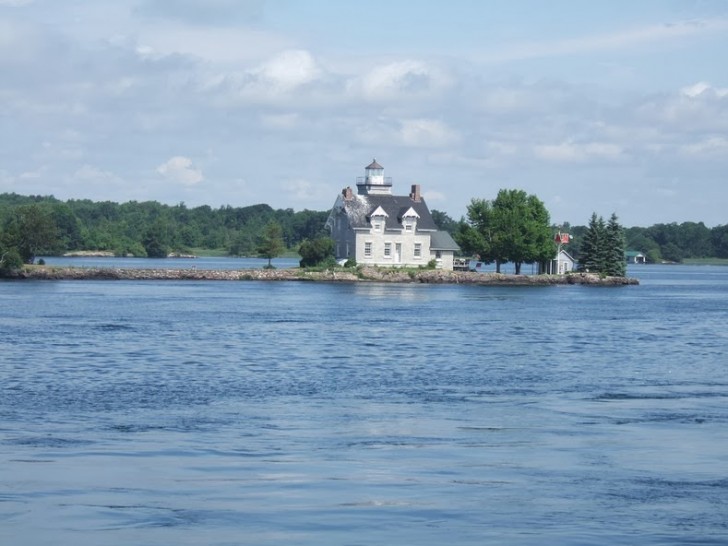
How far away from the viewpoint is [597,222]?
91.6m

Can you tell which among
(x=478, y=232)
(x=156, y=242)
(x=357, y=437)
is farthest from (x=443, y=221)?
(x=357, y=437)

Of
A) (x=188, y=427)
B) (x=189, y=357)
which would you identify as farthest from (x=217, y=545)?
(x=189, y=357)

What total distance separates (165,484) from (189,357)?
17836 millimetres

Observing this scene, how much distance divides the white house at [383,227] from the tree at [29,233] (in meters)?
21.0

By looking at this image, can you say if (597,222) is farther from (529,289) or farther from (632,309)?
(632,309)

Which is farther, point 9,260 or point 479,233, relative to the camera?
point 479,233

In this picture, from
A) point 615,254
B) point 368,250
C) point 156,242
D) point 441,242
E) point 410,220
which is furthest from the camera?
point 156,242

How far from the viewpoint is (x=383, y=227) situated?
8456 centimetres

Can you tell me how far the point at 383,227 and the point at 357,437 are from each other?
6539cm

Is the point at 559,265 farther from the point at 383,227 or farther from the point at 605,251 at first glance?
the point at 383,227

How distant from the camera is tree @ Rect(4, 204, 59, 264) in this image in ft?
272

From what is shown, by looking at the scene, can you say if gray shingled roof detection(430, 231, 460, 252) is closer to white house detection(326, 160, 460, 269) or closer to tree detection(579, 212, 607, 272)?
white house detection(326, 160, 460, 269)

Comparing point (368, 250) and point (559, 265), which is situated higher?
point (368, 250)

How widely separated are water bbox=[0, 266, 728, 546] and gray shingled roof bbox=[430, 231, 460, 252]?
44795mm
